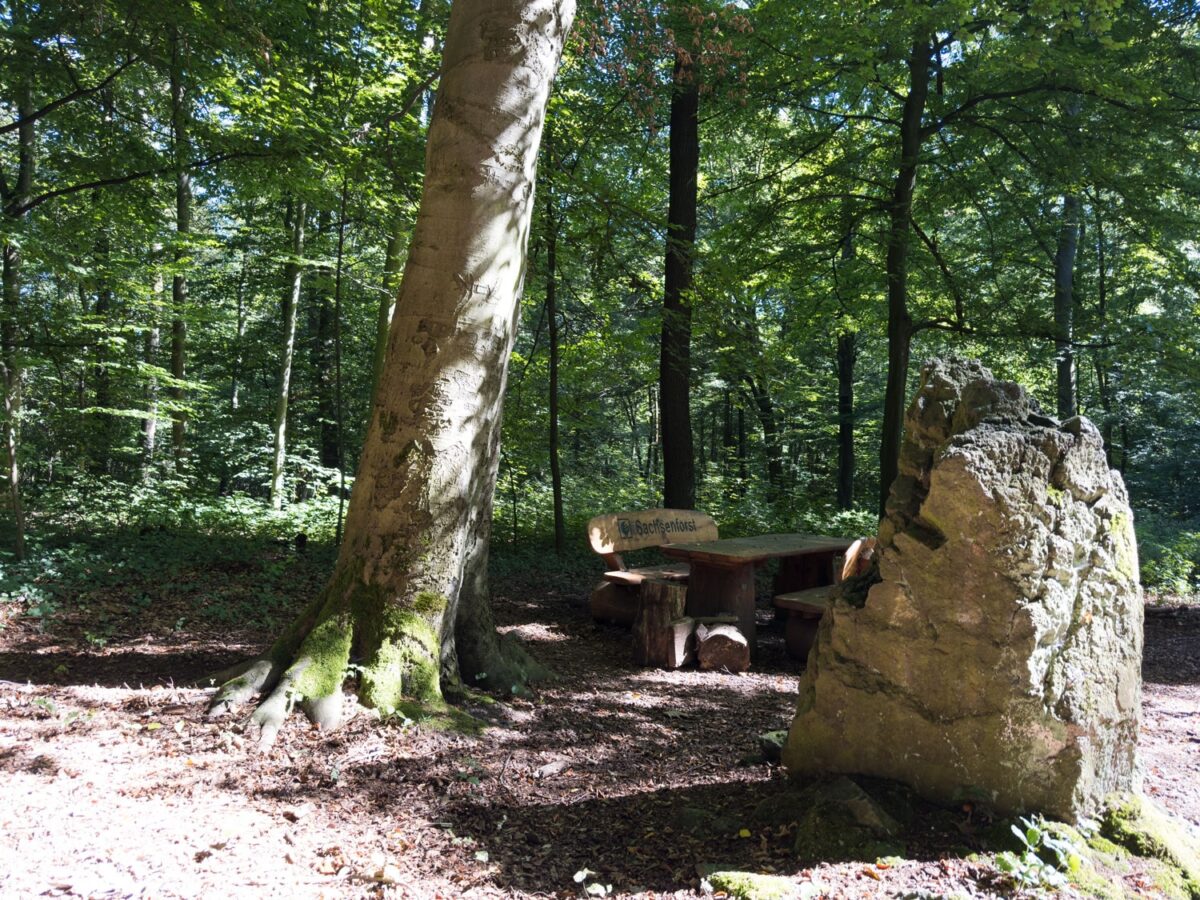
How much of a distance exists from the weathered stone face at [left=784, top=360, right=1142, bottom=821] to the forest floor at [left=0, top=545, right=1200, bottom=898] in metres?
0.28

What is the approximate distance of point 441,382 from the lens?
384 centimetres

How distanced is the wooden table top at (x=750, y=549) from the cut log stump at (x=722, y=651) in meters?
0.64

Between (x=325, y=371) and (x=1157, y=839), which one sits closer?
(x=1157, y=839)

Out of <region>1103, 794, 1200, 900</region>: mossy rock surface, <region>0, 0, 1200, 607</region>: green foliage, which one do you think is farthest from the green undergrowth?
<region>1103, 794, 1200, 900</region>: mossy rock surface

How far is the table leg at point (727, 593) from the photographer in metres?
6.35

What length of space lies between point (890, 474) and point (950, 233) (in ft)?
33.9

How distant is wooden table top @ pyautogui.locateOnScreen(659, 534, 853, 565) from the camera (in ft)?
20.1

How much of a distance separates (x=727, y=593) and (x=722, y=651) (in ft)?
2.41

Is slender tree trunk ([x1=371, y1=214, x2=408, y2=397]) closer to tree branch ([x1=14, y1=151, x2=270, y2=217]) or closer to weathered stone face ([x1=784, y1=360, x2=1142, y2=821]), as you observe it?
tree branch ([x1=14, y1=151, x2=270, y2=217])

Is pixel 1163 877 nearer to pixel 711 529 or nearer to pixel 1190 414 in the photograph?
pixel 711 529

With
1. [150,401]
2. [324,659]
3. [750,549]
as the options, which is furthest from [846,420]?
[324,659]

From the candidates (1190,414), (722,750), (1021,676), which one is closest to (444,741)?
(722,750)

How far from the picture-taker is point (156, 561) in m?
7.50

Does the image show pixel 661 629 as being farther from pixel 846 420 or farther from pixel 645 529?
pixel 846 420
